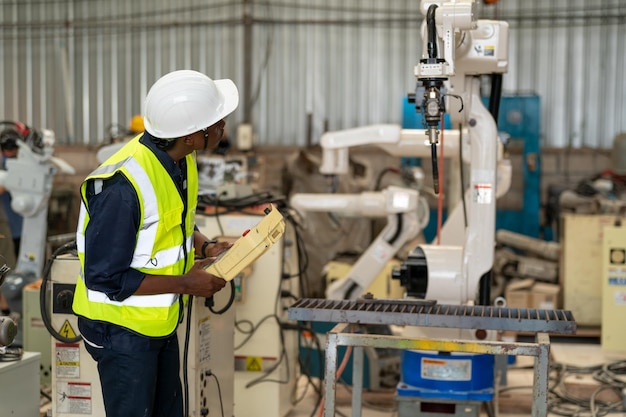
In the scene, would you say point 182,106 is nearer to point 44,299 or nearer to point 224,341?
point 44,299

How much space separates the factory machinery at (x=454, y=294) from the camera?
3.06 meters

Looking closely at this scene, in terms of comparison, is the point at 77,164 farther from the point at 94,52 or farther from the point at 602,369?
the point at 602,369

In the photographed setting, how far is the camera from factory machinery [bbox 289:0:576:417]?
10.0 ft

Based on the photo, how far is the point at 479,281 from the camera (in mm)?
3898

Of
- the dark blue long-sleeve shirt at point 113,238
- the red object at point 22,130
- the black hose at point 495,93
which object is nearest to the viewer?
the dark blue long-sleeve shirt at point 113,238

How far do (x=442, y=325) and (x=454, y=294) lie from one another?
2.21 feet

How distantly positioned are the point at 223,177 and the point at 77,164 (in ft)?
10.3

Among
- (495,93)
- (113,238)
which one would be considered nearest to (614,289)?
(495,93)

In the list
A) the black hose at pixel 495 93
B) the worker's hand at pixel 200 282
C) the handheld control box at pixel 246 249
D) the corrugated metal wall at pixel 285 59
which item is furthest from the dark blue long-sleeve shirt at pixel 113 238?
the corrugated metal wall at pixel 285 59

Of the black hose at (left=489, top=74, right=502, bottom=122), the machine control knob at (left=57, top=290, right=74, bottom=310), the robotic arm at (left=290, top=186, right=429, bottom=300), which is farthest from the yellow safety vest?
the robotic arm at (left=290, top=186, right=429, bottom=300)

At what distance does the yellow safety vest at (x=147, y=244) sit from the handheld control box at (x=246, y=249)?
0.14m

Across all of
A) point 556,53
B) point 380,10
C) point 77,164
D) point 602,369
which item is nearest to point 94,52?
point 77,164

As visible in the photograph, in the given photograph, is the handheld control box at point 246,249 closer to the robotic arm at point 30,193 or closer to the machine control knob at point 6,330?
the machine control knob at point 6,330

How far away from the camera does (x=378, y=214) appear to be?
472cm
